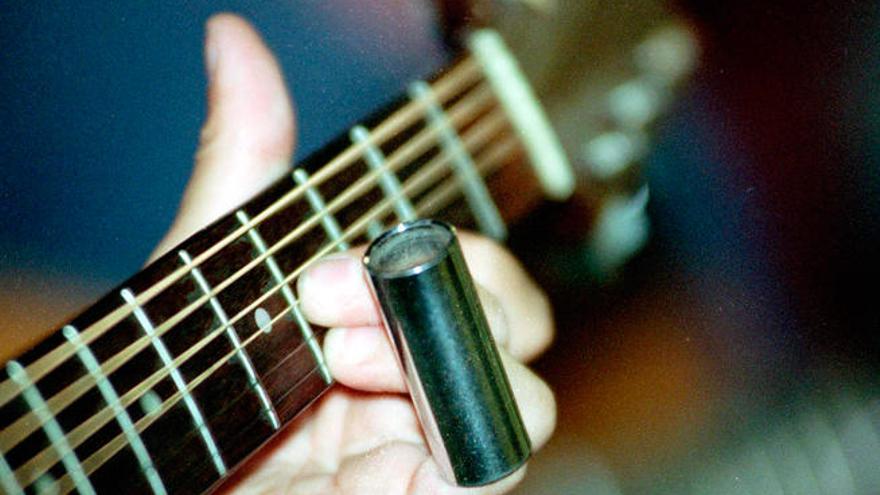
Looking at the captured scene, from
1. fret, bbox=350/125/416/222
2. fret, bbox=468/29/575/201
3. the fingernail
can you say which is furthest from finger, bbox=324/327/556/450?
fret, bbox=468/29/575/201

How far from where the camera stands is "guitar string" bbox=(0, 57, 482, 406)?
15.0 inches

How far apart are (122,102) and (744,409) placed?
78 centimetres

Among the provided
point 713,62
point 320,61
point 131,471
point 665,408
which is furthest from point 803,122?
point 131,471

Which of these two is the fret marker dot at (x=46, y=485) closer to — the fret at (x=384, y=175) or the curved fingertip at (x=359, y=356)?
the curved fingertip at (x=359, y=356)

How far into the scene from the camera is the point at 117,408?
Answer: 0.41 m

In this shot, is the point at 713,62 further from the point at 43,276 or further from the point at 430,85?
the point at 43,276

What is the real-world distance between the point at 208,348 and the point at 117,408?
62mm

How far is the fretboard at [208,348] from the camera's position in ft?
1.27

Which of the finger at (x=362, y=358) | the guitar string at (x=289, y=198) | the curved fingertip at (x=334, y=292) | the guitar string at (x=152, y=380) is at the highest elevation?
the guitar string at (x=289, y=198)

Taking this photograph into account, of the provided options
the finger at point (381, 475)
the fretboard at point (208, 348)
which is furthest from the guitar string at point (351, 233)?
the finger at point (381, 475)

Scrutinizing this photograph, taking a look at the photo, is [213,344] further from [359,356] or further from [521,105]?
[521,105]

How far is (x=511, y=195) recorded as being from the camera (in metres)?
0.70

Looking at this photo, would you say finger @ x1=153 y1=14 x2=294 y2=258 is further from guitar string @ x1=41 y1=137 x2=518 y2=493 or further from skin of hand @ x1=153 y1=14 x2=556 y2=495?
guitar string @ x1=41 y1=137 x2=518 y2=493

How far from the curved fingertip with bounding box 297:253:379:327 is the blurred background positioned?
11.5 inches
